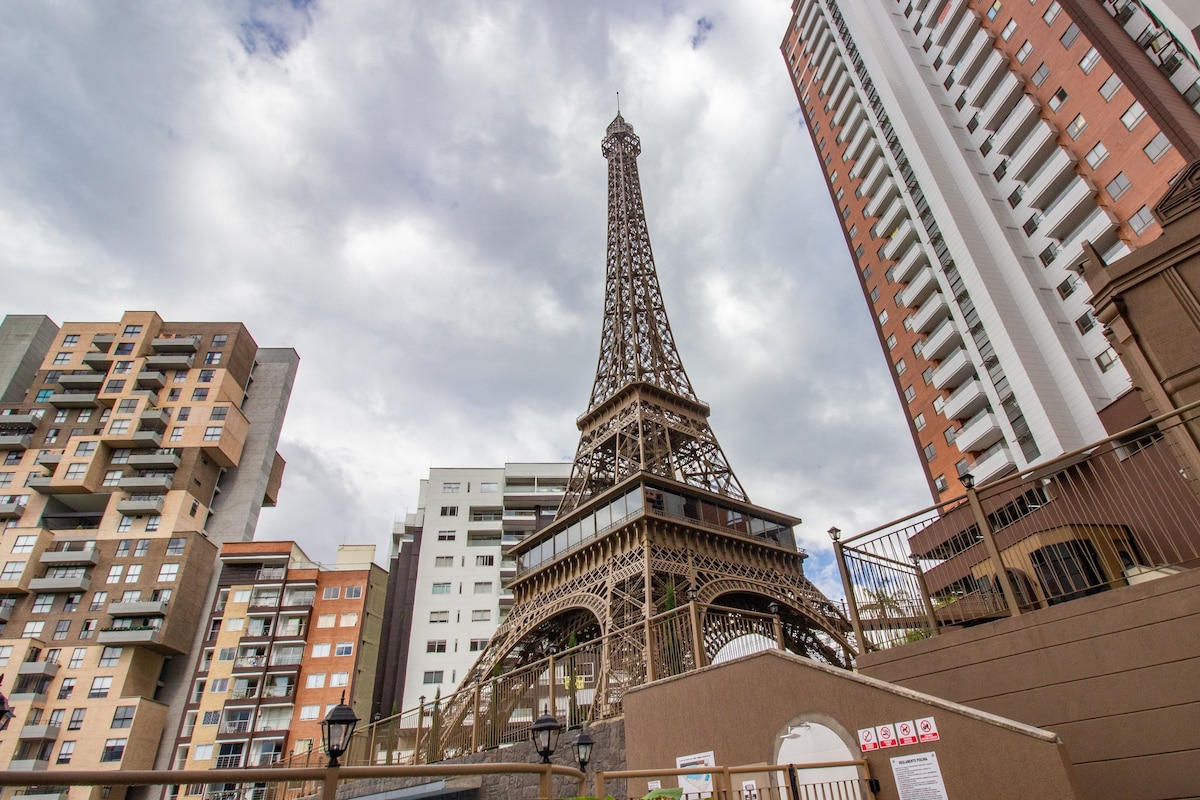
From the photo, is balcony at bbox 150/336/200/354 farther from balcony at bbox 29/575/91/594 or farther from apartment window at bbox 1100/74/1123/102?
apartment window at bbox 1100/74/1123/102

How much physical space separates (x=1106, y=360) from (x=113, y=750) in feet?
210

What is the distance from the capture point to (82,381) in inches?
2426

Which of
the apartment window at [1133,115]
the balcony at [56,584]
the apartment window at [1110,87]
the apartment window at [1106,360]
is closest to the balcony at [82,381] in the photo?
the balcony at [56,584]

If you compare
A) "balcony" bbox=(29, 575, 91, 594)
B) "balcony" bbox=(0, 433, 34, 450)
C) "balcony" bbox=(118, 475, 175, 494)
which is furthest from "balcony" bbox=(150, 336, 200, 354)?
"balcony" bbox=(29, 575, 91, 594)

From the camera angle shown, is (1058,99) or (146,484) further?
(146,484)

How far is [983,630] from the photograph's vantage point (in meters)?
6.56

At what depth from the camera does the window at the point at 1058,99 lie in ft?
110

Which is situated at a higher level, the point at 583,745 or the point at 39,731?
the point at 39,731

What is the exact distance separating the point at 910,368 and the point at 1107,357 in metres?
12.1

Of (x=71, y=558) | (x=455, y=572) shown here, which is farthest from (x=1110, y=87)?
(x=71, y=558)

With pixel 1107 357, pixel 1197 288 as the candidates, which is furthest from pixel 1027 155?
pixel 1197 288

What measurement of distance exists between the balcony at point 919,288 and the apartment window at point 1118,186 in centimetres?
1026

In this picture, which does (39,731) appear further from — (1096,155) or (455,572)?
(1096,155)

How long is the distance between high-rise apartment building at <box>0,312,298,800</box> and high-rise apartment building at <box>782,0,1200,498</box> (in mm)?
55833
